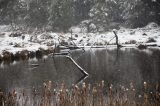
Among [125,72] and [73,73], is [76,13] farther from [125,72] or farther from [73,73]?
[125,72]

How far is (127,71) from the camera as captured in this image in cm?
1839

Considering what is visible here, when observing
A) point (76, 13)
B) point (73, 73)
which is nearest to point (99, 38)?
point (76, 13)

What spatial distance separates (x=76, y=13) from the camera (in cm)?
6412

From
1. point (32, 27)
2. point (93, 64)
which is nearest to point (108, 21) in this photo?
point (32, 27)

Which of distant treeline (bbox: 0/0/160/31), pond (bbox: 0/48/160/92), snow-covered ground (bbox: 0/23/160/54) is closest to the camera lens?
pond (bbox: 0/48/160/92)

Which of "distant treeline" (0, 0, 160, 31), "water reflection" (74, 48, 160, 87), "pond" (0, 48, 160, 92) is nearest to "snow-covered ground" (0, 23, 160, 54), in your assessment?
"distant treeline" (0, 0, 160, 31)

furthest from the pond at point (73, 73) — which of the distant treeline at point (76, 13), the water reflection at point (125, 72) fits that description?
the distant treeline at point (76, 13)

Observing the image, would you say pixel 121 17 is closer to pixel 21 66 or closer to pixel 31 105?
pixel 21 66

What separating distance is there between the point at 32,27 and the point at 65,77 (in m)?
45.2

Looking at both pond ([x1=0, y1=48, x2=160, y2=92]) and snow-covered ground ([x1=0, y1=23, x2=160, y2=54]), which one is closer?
pond ([x1=0, y1=48, x2=160, y2=92])

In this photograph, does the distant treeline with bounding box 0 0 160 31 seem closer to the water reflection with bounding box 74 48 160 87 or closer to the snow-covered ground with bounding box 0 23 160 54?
the snow-covered ground with bounding box 0 23 160 54

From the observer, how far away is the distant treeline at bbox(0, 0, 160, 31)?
55034 mm

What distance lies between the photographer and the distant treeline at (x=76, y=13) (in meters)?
55.0

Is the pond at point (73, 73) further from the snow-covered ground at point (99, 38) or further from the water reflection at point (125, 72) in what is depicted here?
the snow-covered ground at point (99, 38)
